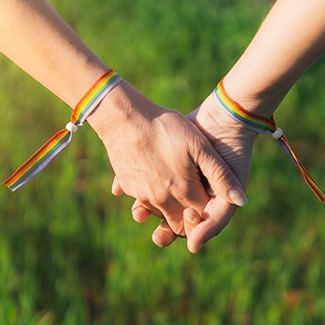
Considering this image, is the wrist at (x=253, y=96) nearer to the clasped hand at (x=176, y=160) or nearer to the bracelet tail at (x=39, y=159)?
the clasped hand at (x=176, y=160)

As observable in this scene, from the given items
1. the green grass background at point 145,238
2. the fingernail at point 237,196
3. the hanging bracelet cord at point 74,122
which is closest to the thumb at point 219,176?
the fingernail at point 237,196

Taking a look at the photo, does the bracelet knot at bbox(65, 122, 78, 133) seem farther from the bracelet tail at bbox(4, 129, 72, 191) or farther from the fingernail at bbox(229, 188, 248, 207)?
the fingernail at bbox(229, 188, 248, 207)

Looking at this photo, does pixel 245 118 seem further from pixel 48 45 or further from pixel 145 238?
pixel 145 238

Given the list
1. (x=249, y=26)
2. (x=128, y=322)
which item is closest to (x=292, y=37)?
(x=128, y=322)

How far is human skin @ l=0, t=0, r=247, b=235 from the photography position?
157 centimetres

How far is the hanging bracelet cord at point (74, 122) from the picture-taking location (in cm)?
159

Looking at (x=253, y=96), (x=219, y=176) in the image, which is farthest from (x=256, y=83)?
(x=219, y=176)

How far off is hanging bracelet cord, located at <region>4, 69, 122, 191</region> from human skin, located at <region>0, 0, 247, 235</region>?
0.01 meters

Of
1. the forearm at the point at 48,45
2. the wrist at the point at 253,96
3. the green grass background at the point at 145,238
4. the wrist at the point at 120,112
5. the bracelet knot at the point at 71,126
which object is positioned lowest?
the green grass background at the point at 145,238

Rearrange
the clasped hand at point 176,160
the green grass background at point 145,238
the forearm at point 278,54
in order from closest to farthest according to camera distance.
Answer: the forearm at point 278,54 < the clasped hand at point 176,160 < the green grass background at point 145,238

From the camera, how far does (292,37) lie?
5.04 feet

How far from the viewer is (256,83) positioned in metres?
1.60

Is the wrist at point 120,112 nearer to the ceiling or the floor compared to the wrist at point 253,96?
nearer to the ceiling

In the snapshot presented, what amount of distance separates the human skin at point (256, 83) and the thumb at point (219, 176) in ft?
0.09
